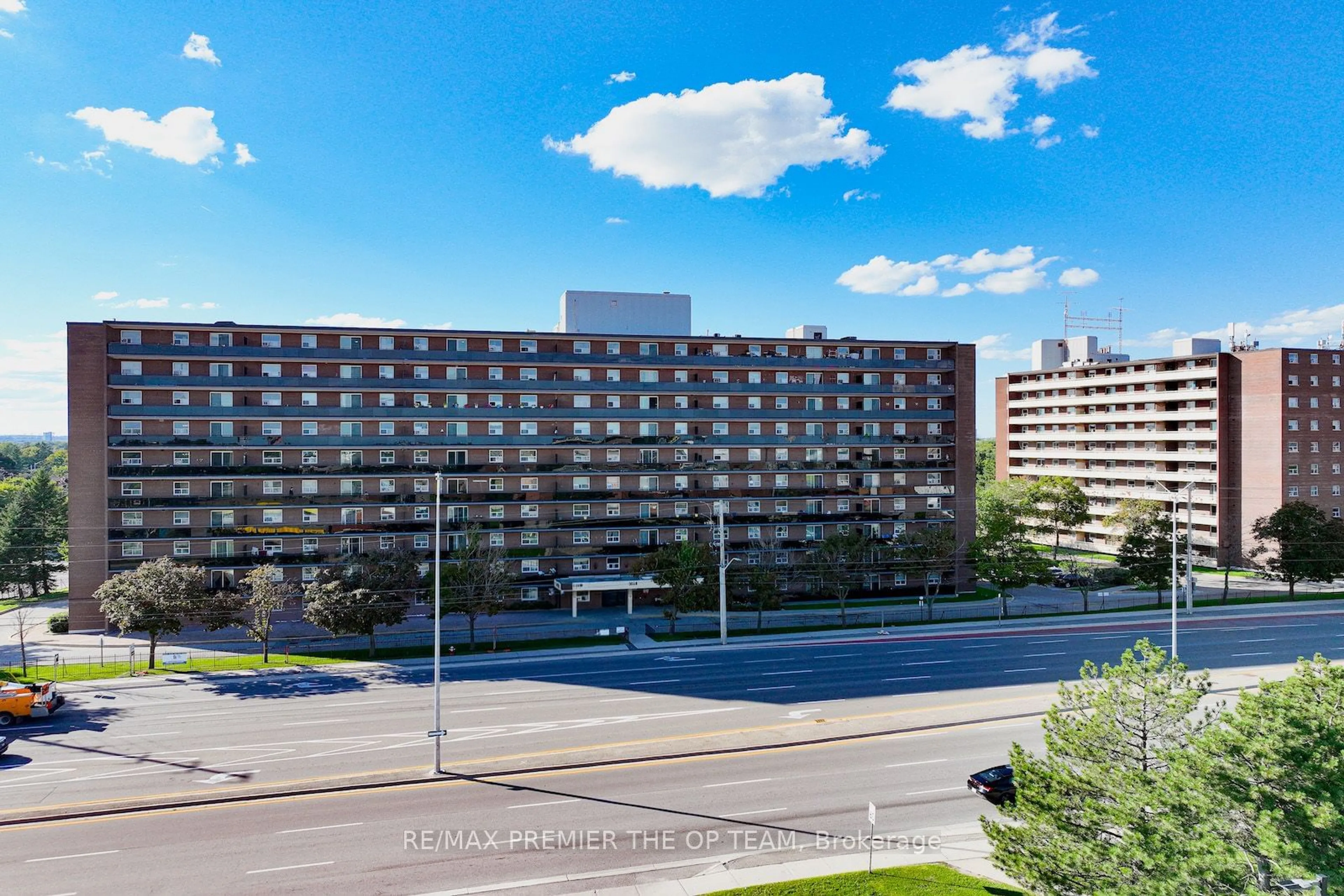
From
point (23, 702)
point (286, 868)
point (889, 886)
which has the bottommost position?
point (23, 702)

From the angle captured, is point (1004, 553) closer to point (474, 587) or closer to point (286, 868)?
point (474, 587)

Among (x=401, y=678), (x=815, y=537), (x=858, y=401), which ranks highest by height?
(x=858, y=401)

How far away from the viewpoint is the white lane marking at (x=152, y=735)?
1103 inches

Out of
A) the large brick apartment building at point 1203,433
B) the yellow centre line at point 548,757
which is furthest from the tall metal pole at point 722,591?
the large brick apartment building at point 1203,433

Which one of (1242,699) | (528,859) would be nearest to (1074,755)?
(1242,699)

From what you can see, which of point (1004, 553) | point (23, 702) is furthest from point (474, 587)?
point (1004, 553)

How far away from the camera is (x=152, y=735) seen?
2822 centimetres

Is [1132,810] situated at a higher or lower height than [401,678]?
higher

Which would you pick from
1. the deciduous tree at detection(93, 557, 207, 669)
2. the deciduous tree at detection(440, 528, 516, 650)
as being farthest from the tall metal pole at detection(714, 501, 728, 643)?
the deciduous tree at detection(93, 557, 207, 669)

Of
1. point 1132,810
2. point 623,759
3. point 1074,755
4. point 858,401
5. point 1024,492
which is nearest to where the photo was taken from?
point 1132,810

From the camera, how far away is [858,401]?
62438 mm

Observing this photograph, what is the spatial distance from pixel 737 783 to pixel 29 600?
7564 centimetres

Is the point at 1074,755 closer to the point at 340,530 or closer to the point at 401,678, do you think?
the point at 401,678

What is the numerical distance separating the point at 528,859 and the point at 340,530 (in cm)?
4134
